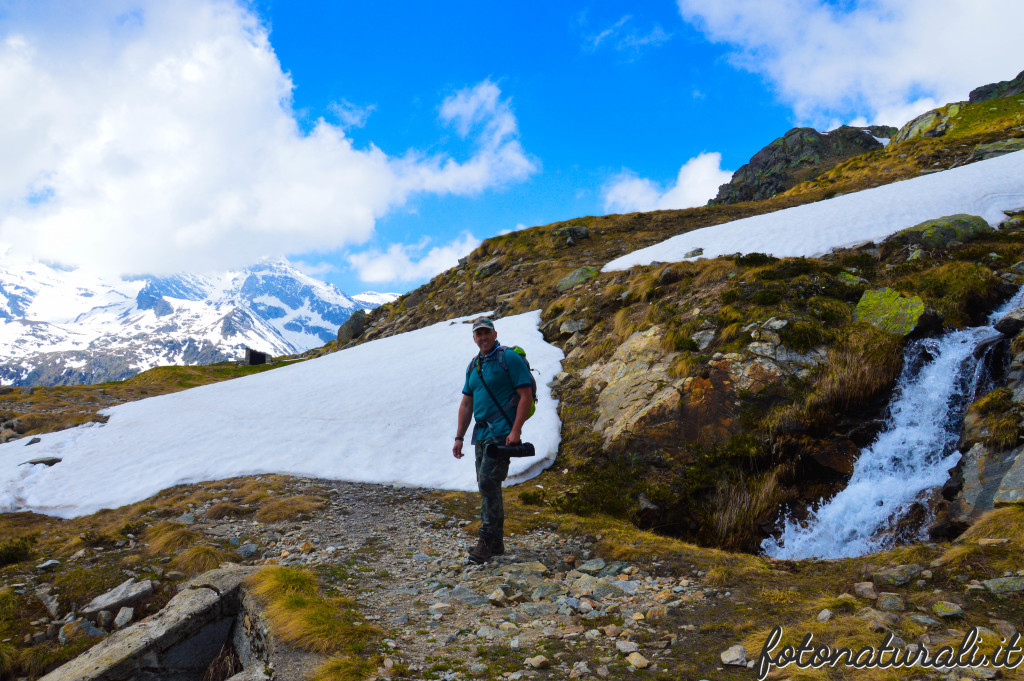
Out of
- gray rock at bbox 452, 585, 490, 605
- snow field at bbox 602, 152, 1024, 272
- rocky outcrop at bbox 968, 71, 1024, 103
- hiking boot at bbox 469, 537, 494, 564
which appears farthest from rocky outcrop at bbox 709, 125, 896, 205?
gray rock at bbox 452, 585, 490, 605

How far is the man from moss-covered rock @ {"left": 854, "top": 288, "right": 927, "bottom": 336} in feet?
30.5

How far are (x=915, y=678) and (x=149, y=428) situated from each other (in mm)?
21355

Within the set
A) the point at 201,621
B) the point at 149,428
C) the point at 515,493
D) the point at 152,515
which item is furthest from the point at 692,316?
the point at 149,428

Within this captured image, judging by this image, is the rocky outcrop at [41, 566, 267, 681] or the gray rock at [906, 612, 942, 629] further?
the rocky outcrop at [41, 566, 267, 681]

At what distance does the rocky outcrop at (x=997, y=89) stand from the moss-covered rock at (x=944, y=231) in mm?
114572

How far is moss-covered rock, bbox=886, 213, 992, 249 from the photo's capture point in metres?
14.6

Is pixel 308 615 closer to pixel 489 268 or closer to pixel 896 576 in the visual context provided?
pixel 896 576

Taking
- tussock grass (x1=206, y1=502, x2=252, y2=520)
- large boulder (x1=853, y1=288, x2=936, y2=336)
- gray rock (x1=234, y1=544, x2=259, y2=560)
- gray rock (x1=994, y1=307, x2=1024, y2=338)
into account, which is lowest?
gray rock (x1=234, y1=544, x2=259, y2=560)

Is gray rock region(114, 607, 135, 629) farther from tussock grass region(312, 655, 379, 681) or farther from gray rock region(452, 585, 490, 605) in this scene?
gray rock region(452, 585, 490, 605)

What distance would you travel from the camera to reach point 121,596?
21.8 feet

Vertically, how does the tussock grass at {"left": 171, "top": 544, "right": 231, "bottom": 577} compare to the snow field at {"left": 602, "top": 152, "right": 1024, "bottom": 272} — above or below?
below

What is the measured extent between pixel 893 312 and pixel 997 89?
134 m

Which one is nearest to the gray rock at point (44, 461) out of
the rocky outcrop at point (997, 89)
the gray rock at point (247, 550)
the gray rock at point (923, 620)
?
the gray rock at point (247, 550)

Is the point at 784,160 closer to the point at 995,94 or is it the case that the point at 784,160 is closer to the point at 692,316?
the point at 995,94
